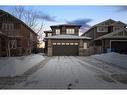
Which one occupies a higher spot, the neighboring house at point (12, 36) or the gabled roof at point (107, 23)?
the gabled roof at point (107, 23)

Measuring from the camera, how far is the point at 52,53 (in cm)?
3272

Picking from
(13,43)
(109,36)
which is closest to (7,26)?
(13,43)

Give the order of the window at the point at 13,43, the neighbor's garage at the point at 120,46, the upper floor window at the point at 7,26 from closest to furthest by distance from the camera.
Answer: the neighbor's garage at the point at 120,46 < the upper floor window at the point at 7,26 < the window at the point at 13,43

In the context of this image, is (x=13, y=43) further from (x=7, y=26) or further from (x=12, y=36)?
(x=7, y=26)

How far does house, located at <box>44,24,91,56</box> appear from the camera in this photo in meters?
32.7

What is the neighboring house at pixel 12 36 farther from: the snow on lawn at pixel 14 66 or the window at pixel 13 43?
the snow on lawn at pixel 14 66

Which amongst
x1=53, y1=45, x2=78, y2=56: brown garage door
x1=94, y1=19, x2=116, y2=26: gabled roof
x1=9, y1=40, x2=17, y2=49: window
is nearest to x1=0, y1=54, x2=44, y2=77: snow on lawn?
x1=9, y1=40, x2=17, y2=49: window

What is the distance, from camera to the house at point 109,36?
2831 centimetres

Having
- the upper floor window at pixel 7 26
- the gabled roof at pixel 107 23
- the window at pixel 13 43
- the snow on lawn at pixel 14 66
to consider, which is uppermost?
the gabled roof at pixel 107 23

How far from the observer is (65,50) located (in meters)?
32.3

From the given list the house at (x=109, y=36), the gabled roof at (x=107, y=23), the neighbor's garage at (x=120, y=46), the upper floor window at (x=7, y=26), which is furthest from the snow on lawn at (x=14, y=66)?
the gabled roof at (x=107, y=23)

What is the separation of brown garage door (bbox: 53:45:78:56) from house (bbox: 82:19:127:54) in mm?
2377
